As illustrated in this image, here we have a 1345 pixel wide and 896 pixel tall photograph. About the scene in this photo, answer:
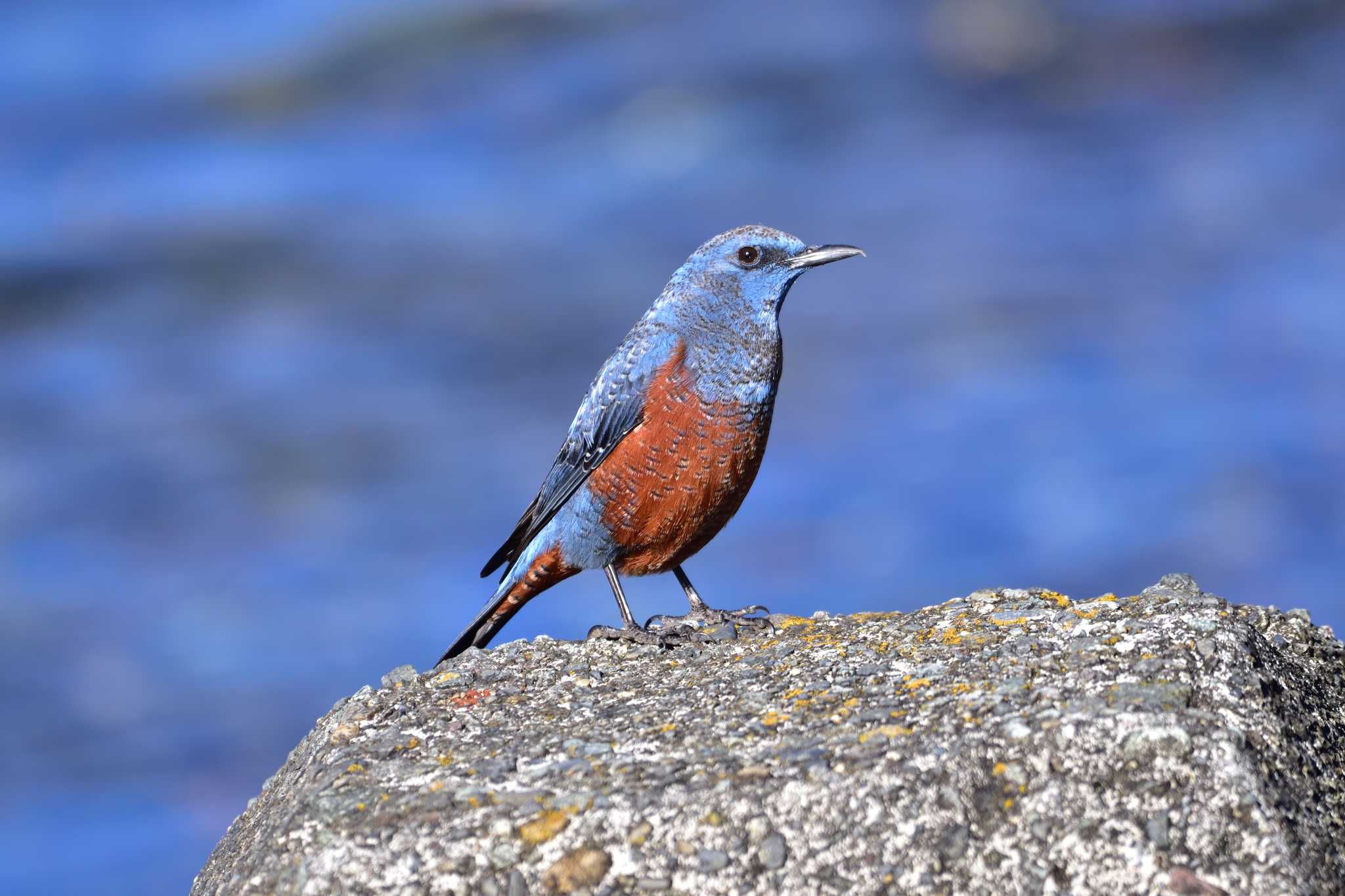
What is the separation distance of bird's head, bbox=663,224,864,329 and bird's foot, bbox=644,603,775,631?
1478 mm

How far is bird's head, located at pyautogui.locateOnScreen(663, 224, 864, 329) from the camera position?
6973mm

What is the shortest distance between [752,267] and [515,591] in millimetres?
1972

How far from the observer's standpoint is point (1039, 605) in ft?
16.3

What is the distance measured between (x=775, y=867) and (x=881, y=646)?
1299 millimetres

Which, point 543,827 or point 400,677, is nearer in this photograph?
point 543,827

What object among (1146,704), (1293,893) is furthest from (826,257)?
(1293,893)

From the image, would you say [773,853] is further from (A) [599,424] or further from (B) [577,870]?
(A) [599,424]

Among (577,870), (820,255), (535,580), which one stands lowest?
(577,870)

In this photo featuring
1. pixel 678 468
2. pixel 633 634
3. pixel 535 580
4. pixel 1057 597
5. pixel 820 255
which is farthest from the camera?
pixel 820 255

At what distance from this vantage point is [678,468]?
6418 millimetres

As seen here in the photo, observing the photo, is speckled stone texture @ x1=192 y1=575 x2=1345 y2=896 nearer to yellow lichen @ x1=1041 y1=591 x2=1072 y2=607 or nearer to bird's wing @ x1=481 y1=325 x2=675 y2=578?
yellow lichen @ x1=1041 y1=591 x2=1072 y2=607

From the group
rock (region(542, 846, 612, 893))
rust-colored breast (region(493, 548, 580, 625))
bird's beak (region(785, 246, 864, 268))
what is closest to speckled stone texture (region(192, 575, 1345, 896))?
rock (region(542, 846, 612, 893))

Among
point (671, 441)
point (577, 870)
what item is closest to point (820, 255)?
point (671, 441)

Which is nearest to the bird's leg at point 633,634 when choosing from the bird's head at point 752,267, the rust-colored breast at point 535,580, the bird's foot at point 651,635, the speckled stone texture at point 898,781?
the bird's foot at point 651,635
